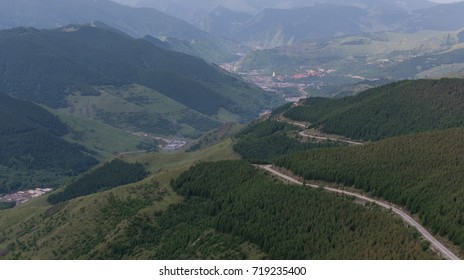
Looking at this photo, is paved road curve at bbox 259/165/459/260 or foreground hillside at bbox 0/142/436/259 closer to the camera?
paved road curve at bbox 259/165/459/260

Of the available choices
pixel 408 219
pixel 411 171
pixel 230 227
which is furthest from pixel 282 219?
pixel 411 171

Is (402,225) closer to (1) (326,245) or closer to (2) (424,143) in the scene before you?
(1) (326,245)

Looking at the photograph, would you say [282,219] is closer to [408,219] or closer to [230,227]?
[230,227]

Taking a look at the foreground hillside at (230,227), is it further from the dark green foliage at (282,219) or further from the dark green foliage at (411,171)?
Answer: the dark green foliage at (411,171)

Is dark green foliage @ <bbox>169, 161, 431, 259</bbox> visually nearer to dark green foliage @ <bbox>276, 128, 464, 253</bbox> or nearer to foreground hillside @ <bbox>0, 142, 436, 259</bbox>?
foreground hillside @ <bbox>0, 142, 436, 259</bbox>

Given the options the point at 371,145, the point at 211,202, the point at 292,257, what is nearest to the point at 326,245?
the point at 292,257

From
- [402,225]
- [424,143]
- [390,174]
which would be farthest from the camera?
[424,143]

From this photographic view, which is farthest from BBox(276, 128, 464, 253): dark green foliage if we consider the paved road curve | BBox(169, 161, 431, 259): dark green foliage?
BBox(169, 161, 431, 259): dark green foliage
